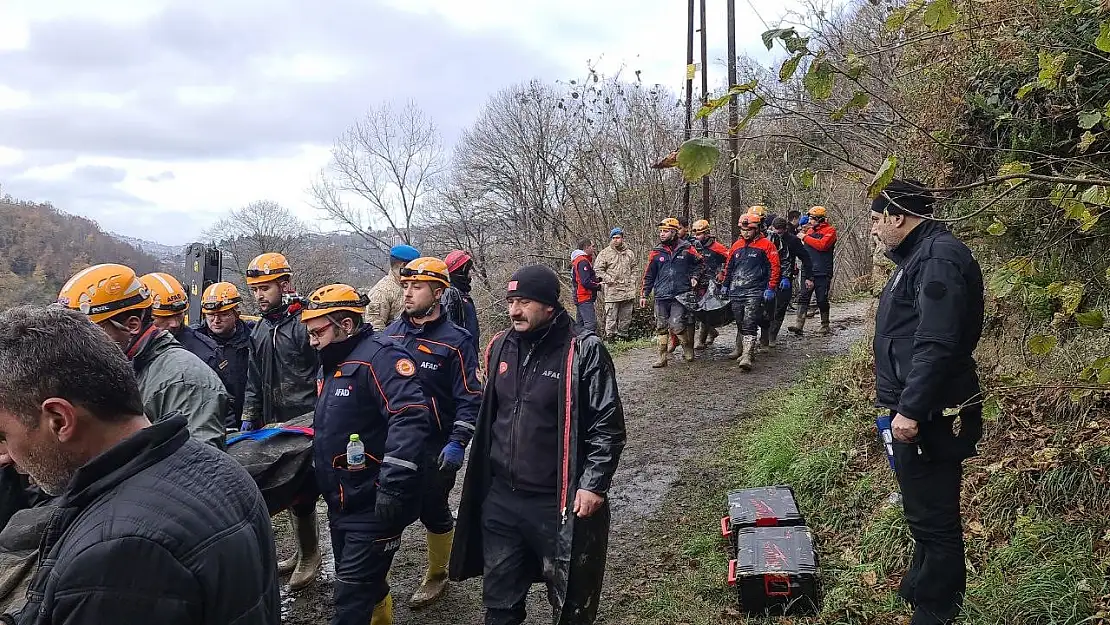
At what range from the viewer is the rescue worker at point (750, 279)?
30.6 feet

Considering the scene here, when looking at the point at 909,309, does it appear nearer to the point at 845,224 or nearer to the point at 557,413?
the point at 557,413

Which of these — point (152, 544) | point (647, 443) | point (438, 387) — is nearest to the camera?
point (152, 544)

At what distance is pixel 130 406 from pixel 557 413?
2.13 metres

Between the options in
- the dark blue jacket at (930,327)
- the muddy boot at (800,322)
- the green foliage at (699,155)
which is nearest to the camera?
the green foliage at (699,155)

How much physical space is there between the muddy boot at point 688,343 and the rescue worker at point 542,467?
270 inches

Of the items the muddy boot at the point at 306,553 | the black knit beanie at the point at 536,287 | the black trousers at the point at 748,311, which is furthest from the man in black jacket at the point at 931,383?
the black trousers at the point at 748,311

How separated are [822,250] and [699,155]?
1053 centimetres

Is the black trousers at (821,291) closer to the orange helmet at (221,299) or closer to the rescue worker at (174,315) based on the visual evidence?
the orange helmet at (221,299)

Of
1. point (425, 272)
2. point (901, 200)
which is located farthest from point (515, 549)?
point (901, 200)

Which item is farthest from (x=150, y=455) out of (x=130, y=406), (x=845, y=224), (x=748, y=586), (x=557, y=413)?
(x=845, y=224)

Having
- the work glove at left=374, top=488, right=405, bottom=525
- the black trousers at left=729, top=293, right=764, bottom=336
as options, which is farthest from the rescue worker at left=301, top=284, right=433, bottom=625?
the black trousers at left=729, top=293, right=764, bottom=336

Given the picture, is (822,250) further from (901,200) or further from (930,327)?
(930,327)

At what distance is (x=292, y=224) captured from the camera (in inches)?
2092

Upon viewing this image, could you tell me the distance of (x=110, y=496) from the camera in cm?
140
